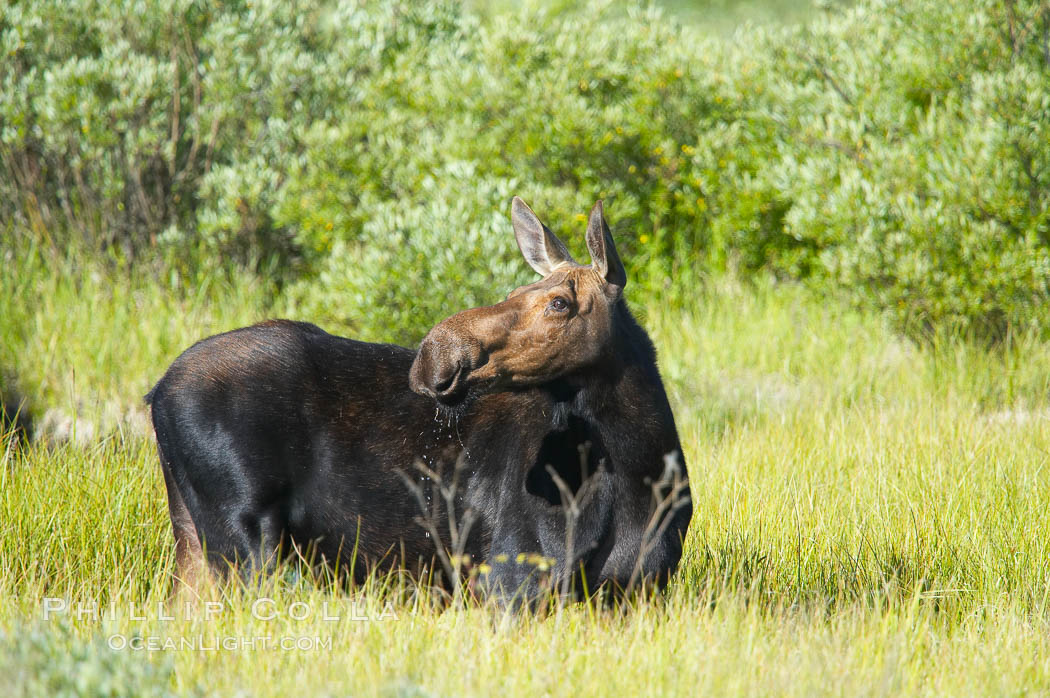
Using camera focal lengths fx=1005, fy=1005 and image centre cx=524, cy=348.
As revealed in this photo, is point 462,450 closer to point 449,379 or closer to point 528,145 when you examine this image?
point 449,379

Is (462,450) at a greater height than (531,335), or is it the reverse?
(531,335)

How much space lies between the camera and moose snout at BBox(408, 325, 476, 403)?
11.6 feet

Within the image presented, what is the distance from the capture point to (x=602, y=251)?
391 centimetres

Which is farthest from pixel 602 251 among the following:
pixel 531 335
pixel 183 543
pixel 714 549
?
pixel 183 543

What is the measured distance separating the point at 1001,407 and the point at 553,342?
189 inches

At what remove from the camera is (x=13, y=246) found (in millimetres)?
9492

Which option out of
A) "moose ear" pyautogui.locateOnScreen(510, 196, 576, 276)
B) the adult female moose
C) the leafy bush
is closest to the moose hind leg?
the adult female moose

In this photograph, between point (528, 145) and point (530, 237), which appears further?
point (528, 145)

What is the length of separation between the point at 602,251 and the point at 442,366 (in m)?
0.83

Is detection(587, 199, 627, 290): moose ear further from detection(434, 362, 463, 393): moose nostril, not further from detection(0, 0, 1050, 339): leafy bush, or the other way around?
detection(0, 0, 1050, 339): leafy bush

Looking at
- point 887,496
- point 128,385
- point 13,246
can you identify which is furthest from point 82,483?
point 13,246

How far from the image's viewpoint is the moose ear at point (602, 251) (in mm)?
3895

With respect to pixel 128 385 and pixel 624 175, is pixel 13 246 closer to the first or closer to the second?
pixel 128 385

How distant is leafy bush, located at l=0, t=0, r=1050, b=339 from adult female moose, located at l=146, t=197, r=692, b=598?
11.5 ft
